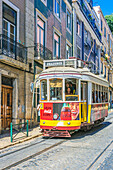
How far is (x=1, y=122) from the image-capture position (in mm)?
12828

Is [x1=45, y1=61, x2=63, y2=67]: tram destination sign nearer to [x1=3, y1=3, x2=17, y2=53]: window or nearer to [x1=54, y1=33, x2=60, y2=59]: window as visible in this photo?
[x1=3, y1=3, x2=17, y2=53]: window

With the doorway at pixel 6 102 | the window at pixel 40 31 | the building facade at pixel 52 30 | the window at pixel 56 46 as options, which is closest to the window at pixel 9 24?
the doorway at pixel 6 102

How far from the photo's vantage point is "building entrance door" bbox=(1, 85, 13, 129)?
13.0 m

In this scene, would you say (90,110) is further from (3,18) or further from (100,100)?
(3,18)

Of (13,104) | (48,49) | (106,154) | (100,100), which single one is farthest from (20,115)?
(106,154)

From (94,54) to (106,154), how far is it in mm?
30028

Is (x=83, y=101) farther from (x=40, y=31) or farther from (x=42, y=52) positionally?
(x=40, y=31)

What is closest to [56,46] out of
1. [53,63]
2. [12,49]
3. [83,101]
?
[12,49]

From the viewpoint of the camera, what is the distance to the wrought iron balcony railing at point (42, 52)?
1605 centimetres

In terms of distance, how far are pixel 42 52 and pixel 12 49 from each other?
4.01 m

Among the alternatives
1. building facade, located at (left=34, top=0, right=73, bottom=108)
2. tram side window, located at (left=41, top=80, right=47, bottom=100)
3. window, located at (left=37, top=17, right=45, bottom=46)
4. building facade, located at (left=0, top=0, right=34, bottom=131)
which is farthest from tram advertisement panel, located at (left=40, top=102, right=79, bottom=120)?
window, located at (left=37, top=17, right=45, bottom=46)

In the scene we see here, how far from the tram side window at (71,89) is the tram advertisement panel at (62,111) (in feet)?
0.91

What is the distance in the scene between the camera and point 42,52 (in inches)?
665

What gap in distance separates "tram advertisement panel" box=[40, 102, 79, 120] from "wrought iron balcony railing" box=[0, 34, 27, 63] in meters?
3.69
